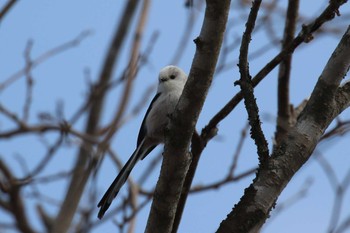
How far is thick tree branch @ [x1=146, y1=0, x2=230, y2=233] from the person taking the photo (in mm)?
1592

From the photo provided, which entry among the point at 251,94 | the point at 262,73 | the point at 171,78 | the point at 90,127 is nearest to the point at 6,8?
the point at 90,127

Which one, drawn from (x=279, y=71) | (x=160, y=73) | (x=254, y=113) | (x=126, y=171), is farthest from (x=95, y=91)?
(x=254, y=113)

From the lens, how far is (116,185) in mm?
2549

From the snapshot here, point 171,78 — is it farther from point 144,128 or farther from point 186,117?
point 186,117

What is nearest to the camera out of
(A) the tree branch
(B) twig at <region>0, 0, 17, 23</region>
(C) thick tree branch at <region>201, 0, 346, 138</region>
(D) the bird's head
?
(A) the tree branch

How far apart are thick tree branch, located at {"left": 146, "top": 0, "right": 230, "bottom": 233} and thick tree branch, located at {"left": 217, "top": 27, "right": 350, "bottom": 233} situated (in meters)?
0.22

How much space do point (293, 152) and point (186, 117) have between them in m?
0.33

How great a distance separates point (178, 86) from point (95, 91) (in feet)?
1.91

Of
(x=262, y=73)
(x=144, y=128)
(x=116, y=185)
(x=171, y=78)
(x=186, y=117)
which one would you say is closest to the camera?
(x=186, y=117)

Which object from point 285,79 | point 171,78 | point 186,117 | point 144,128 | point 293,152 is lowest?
point 293,152

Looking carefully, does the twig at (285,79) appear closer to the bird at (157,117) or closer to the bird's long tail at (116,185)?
the bird at (157,117)

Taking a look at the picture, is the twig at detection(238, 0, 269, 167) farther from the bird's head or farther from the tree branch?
the bird's head

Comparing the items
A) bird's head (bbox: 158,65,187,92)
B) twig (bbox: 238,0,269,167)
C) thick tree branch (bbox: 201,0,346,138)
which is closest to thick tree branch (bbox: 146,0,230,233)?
twig (bbox: 238,0,269,167)

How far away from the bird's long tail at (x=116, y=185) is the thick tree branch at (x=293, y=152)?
886 mm
